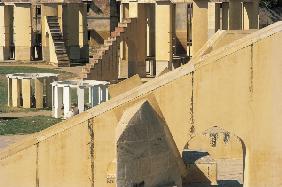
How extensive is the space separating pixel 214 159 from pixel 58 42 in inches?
1054

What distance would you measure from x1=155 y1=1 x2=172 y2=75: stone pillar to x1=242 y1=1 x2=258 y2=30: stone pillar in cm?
445

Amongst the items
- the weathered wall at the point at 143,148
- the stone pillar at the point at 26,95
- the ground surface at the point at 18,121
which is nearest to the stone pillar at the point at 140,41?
the ground surface at the point at 18,121

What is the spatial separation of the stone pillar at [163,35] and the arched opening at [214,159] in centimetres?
1550

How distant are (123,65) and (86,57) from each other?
1015 cm

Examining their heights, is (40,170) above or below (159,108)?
below

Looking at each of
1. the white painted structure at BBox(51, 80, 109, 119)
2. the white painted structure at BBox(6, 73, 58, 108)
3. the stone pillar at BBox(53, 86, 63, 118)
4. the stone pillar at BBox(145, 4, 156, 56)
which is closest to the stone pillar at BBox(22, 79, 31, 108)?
the white painted structure at BBox(6, 73, 58, 108)

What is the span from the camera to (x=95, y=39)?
55250 mm

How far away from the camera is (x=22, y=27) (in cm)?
4425

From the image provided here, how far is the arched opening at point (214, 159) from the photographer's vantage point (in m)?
15.9

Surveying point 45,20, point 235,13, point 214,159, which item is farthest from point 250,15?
point 214,159

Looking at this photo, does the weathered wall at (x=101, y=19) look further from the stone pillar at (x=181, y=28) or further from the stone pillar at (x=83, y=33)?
the stone pillar at (x=181, y=28)

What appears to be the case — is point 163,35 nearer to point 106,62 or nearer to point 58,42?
point 106,62

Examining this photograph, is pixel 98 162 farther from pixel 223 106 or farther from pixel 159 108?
pixel 223 106

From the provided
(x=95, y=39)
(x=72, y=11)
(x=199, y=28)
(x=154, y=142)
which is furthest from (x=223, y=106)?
(x=95, y=39)
